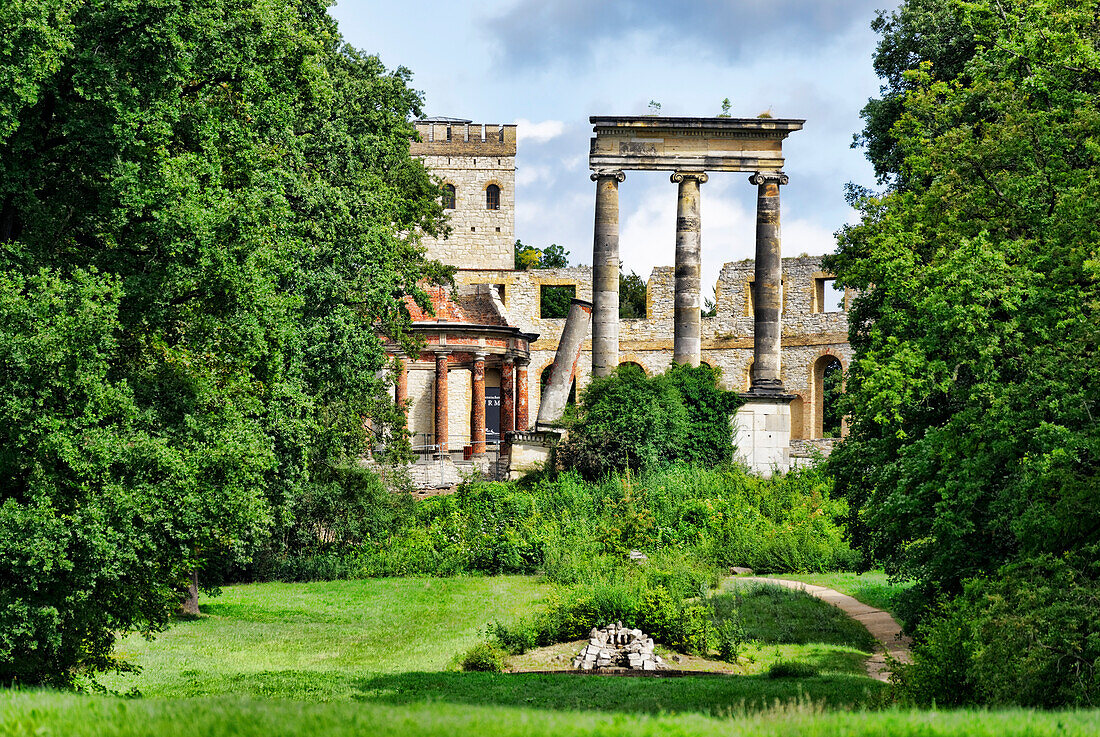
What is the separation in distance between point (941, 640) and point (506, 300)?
138ft

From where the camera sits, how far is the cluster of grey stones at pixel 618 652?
15.3 meters

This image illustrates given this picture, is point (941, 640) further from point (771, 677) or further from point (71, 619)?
point (71, 619)

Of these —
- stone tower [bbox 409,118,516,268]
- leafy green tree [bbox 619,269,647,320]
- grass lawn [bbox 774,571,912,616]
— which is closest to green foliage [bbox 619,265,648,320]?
leafy green tree [bbox 619,269,647,320]

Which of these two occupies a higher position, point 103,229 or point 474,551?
point 103,229

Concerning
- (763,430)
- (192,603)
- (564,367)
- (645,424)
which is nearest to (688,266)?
(564,367)

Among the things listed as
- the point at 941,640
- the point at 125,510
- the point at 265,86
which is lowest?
the point at 941,640

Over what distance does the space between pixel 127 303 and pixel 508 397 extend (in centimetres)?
2872

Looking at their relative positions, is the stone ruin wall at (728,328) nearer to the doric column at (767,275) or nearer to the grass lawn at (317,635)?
the doric column at (767,275)

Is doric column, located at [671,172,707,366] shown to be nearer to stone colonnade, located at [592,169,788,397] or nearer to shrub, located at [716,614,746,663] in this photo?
stone colonnade, located at [592,169,788,397]

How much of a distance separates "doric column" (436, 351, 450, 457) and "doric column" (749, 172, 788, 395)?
11826mm

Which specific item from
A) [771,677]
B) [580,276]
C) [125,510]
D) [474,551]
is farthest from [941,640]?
[580,276]

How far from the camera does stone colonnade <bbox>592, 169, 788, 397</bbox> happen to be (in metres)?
32.2

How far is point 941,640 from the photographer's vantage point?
38.0ft

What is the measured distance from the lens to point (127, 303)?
1275 centimetres
